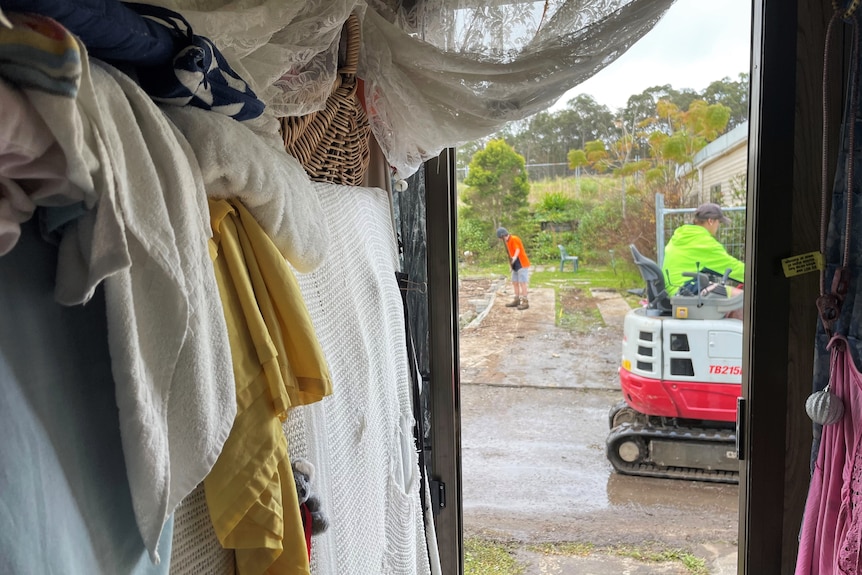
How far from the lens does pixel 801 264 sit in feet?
3.65

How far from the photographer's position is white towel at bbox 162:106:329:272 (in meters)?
0.48

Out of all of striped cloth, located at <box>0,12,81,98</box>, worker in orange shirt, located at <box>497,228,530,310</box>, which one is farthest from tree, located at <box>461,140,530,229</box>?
striped cloth, located at <box>0,12,81,98</box>

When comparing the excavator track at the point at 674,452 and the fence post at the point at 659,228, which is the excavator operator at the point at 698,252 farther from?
the excavator track at the point at 674,452

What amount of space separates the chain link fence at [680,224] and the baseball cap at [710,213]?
0.01 metres

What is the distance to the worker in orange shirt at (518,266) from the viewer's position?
1.79 meters

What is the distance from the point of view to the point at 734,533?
2.23 meters

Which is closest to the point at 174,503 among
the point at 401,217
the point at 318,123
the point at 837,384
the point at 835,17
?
the point at 318,123

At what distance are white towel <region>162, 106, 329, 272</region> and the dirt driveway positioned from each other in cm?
130

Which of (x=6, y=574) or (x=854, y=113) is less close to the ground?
(x=854, y=113)

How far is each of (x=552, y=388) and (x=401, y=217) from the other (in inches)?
49.4

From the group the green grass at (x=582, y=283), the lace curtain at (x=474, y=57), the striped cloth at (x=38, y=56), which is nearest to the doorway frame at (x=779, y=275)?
the lace curtain at (x=474, y=57)

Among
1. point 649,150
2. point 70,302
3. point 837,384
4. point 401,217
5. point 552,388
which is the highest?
point 649,150

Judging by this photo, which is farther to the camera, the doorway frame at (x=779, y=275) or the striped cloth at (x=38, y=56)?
the doorway frame at (x=779, y=275)

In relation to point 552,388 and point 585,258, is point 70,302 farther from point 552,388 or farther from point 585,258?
point 552,388
